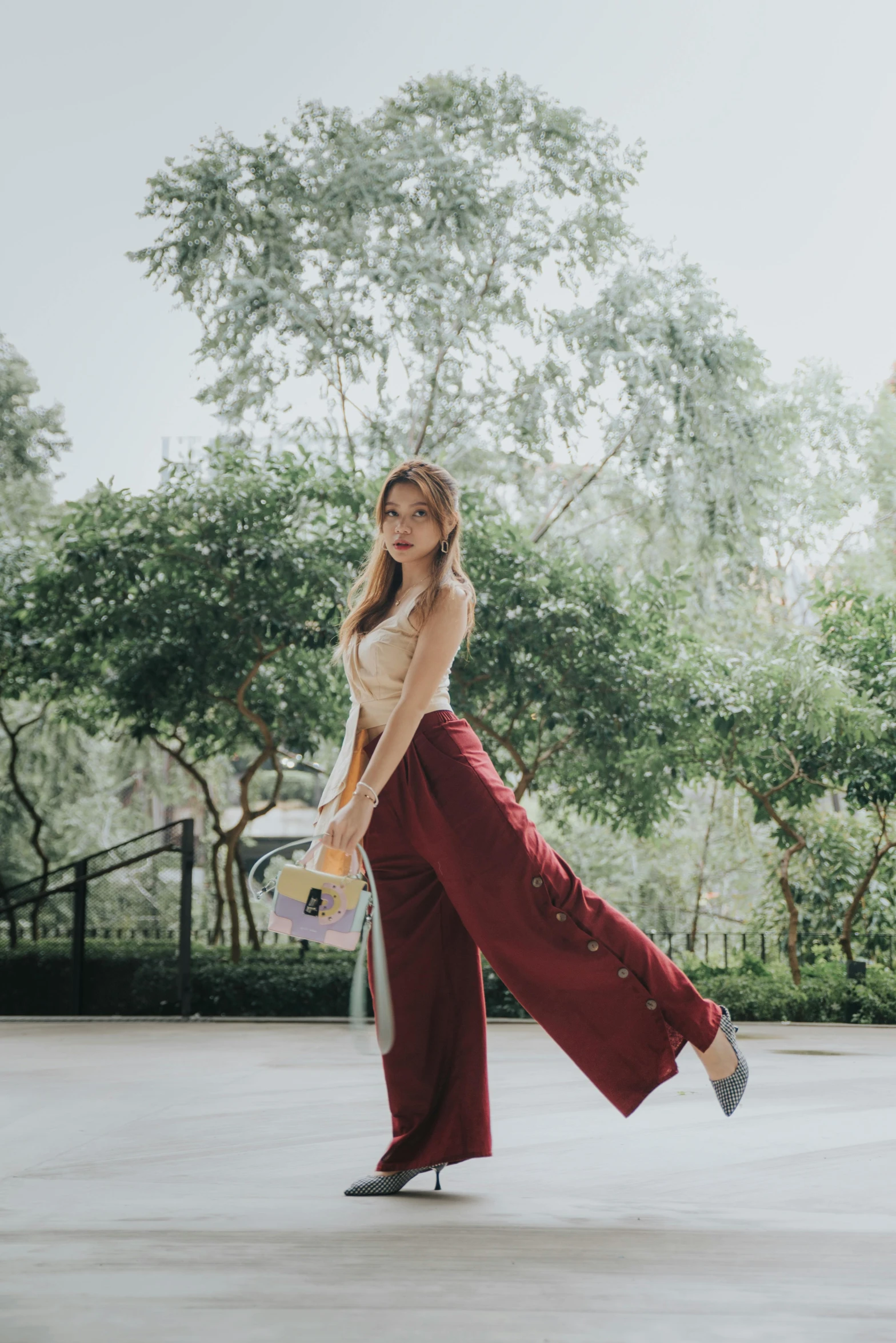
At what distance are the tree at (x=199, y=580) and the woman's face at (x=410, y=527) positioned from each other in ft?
15.5

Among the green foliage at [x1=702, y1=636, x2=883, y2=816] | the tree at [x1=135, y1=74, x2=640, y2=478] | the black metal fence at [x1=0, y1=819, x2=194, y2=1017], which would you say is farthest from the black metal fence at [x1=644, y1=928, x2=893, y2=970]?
the tree at [x1=135, y1=74, x2=640, y2=478]

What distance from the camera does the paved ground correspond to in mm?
1547

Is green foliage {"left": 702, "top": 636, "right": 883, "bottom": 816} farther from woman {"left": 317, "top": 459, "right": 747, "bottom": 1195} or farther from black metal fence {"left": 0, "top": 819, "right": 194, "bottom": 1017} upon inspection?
woman {"left": 317, "top": 459, "right": 747, "bottom": 1195}

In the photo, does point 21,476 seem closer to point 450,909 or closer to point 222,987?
point 222,987

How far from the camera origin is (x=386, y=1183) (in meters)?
2.44

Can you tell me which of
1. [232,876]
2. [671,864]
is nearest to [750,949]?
[671,864]

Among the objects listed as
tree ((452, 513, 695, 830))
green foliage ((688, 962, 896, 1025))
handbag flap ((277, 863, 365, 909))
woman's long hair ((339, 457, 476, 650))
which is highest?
tree ((452, 513, 695, 830))

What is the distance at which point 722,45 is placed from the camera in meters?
11.5

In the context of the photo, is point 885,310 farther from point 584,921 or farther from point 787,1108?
point 584,921

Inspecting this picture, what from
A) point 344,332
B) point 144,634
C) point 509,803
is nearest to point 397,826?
point 509,803

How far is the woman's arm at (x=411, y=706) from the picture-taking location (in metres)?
2.39

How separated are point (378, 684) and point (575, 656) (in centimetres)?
520

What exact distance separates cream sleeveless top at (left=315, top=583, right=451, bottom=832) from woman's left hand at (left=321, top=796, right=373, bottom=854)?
109 mm

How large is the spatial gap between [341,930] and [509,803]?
435mm
